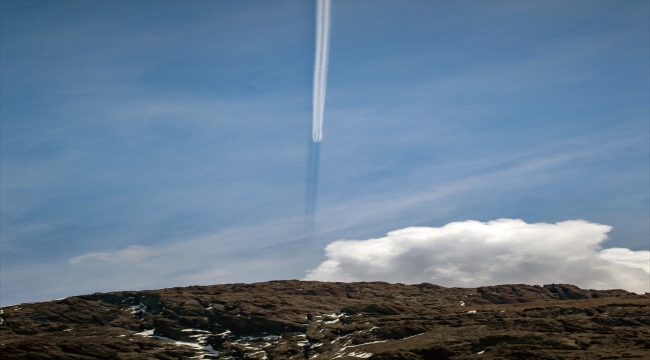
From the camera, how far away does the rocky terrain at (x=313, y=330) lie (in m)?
146

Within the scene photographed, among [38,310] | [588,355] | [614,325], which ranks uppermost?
[38,310]

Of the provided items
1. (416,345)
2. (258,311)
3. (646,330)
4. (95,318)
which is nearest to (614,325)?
(646,330)

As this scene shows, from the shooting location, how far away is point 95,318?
7106 inches

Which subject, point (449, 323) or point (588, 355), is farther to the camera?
point (449, 323)

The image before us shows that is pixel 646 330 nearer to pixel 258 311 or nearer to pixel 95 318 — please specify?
pixel 258 311

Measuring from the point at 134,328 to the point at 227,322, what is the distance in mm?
26858

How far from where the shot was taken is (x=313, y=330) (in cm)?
17400

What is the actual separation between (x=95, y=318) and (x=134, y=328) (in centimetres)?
1392

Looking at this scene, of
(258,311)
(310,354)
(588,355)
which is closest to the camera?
(588,355)

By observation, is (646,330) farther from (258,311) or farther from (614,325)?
(258,311)

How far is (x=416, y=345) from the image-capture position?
495ft

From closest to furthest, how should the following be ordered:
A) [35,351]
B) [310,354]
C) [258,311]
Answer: [35,351]
[310,354]
[258,311]

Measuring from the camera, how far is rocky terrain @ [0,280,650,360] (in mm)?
145500

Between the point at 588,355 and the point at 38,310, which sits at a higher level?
the point at 38,310
